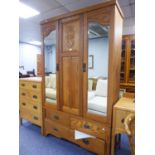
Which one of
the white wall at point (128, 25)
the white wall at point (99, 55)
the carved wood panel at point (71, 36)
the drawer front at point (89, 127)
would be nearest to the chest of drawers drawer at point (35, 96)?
the drawer front at point (89, 127)

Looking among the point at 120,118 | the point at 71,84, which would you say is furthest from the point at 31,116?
the point at 120,118

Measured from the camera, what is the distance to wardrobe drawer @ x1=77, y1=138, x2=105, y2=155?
1.85 metres

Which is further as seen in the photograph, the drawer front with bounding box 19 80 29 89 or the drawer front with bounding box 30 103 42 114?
the drawer front with bounding box 19 80 29 89

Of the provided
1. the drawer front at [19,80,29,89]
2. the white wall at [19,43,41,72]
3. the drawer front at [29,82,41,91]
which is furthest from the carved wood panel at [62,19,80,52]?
the white wall at [19,43,41,72]

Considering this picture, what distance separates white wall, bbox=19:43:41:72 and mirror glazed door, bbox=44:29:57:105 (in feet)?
17.5

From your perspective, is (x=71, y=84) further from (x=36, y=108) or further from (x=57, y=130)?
(x=36, y=108)

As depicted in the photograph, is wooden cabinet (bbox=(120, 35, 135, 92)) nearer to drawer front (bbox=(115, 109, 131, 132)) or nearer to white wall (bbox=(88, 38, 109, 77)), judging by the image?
white wall (bbox=(88, 38, 109, 77))

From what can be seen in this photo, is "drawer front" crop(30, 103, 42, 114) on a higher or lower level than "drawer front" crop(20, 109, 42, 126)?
higher

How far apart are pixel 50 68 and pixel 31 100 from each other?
0.85m
